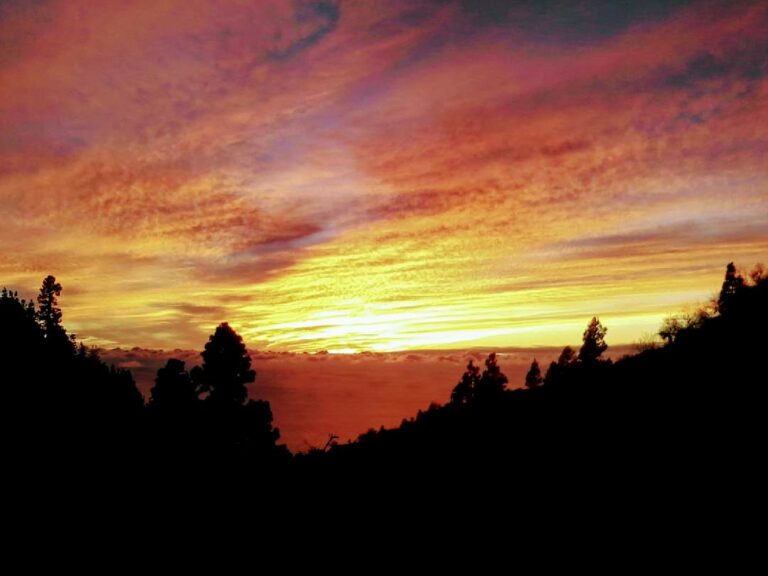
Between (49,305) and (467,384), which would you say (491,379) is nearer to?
(467,384)

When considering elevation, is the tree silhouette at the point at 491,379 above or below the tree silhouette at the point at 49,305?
below

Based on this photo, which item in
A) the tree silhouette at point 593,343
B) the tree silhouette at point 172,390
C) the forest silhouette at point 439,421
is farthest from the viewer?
the tree silhouette at point 593,343

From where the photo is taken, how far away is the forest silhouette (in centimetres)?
1438

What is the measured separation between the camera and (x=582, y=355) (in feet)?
296

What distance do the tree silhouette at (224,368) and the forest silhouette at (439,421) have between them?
100 mm

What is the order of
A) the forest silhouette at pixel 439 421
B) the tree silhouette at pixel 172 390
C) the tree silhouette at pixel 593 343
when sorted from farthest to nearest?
the tree silhouette at pixel 593 343
the tree silhouette at pixel 172 390
the forest silhouette at pixel 439 421

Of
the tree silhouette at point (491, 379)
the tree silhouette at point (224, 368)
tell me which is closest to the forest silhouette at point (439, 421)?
the tree silhouette at point (224, 368)

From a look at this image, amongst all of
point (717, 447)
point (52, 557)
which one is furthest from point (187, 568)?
point (717, 447)

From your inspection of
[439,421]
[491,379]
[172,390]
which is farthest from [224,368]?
[491,379]

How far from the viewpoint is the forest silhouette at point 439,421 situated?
566 inches

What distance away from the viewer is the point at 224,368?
4709 cm

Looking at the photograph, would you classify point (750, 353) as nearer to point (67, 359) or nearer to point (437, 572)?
point (437, 572)

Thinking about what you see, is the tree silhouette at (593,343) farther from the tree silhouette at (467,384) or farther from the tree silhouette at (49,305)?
the tree silhouette at (49,305)

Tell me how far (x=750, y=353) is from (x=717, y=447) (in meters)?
8.47
